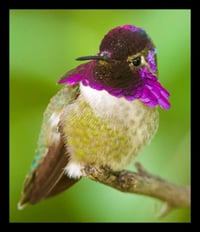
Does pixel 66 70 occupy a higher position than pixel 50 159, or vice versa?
pixel 66 70

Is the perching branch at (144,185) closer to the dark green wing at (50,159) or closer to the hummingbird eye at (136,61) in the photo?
the dark green wing at (50,159)

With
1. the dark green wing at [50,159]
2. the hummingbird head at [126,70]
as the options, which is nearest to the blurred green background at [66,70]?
the dark green wing at [50,159]

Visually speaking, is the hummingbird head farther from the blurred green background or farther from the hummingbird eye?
the blurred green background

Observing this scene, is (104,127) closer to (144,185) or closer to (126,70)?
(126,70)

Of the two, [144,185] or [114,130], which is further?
[144,185]

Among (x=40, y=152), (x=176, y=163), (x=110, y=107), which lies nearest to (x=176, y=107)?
(x=176, y=163)

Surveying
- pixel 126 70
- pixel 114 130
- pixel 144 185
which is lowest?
pixel 144 185

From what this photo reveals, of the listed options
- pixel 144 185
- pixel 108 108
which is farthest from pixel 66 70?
pixel 144 185
